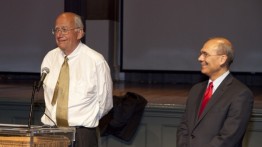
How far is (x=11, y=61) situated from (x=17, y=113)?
646 cm

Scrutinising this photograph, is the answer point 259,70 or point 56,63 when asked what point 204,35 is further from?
point 56,63

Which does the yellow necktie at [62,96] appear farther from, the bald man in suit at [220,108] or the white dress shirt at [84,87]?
the bald man in suit at [220,108]

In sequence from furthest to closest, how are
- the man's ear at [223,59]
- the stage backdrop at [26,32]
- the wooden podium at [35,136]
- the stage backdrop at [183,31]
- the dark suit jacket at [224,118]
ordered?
the stage backdrop at [26,32], the stage backdrop at [183,31], the man's ear at [223,59], the dark suit jacket at [224,118], the wooden podium at [35,136]

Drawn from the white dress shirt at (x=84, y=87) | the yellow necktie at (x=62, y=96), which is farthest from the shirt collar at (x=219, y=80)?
the yellow necktie at (x=62, y=96)

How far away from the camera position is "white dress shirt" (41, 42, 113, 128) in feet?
12.1

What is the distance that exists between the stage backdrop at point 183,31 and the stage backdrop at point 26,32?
1.62m

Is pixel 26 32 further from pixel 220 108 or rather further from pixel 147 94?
pixel 220 108

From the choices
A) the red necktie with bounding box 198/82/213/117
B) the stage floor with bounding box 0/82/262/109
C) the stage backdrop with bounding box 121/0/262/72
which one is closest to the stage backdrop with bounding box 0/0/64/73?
the stage backdrop with bounding box 121/0/262/72

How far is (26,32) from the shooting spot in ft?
37.8

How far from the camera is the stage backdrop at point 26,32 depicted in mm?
11344

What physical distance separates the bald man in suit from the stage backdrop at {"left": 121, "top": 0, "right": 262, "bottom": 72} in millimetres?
6949

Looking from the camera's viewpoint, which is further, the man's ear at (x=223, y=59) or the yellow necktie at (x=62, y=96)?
the yellow necktie at (x=62, y=96)

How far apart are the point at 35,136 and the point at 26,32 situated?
9008 millimetres

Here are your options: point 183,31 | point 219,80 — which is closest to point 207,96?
point 219,80
